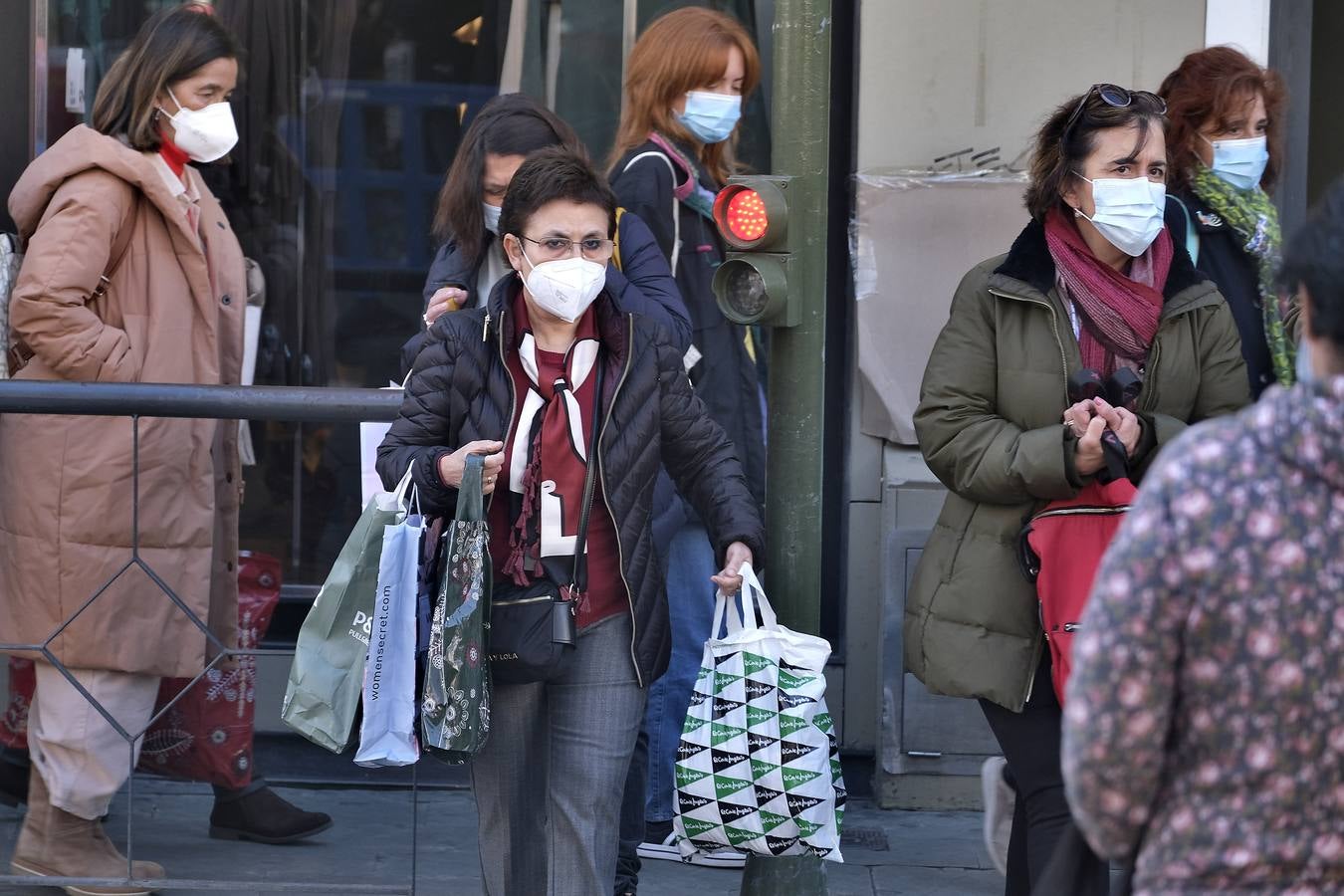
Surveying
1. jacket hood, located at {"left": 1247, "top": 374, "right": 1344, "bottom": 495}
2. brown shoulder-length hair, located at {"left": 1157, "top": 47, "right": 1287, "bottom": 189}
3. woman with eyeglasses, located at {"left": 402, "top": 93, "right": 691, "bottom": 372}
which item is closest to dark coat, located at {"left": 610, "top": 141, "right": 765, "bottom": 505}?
woman with eyeglasses, located at {"left": 402, "top": 93, "right": 691, "bottom": 372}

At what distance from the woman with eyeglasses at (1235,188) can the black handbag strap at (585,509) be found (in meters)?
1.35

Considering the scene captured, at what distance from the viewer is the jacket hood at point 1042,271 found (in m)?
3.60

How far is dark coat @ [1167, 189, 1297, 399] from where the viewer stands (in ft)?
13.3

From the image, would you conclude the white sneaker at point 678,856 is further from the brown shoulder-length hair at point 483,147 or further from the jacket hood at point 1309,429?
the jacket hood at point 1309,429

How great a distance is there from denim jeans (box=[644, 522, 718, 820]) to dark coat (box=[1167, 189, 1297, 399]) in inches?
56.5

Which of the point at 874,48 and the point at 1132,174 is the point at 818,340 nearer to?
the point at 1132,174

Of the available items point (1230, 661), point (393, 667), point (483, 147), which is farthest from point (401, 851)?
point (1230, 661)

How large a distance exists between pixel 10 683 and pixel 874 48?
10.0 feet

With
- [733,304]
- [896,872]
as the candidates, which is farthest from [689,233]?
[896,872]

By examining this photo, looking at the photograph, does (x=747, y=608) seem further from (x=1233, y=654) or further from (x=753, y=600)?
(x=1233, y=654)

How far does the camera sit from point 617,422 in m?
3.56

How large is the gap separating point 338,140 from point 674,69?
5.71 ft

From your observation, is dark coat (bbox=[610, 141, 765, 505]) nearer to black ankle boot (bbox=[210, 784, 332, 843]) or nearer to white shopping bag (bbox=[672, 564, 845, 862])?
white shopping bag (bbox=[672, 564, 845, 862])

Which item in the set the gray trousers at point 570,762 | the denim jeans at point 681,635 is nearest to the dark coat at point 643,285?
the denim jeans at point 681,635
